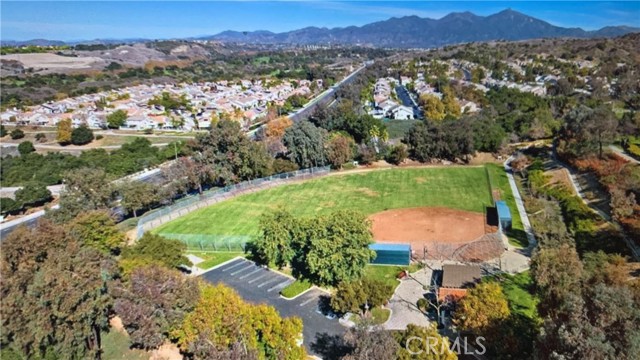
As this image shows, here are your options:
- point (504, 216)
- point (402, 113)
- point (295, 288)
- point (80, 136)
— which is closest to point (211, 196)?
point (295, 288)

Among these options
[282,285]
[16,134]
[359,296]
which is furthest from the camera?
[16,134]

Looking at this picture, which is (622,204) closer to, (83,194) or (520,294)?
(520,294)

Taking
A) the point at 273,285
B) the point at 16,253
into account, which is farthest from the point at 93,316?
the point at 273,285

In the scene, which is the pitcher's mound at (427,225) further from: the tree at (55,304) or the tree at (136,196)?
the tree at (136,196)

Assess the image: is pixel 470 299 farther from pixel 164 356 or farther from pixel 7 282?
pixel 7 282

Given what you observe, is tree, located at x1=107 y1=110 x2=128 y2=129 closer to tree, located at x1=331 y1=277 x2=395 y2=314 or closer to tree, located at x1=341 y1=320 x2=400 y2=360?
tree, located at x1=331 y1=277 x2=395 y2=314

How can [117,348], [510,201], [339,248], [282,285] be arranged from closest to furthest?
[117,348], [339,248], [282,285], [510,201]

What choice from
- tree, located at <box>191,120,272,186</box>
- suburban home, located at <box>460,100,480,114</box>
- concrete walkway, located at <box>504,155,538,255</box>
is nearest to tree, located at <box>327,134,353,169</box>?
tree, located at <box>191,120,272,186</box>
